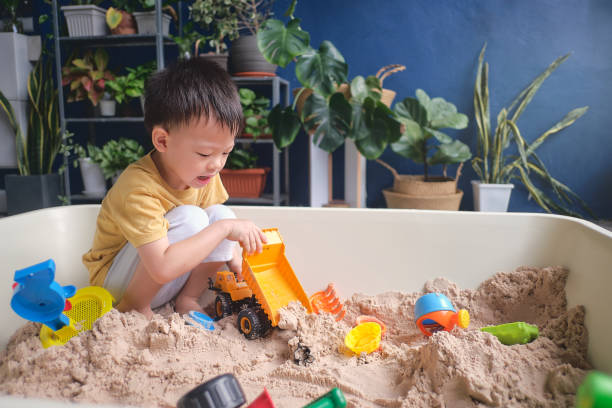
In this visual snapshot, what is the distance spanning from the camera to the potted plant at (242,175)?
7.29 feet

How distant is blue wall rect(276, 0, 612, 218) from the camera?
7.32 feet

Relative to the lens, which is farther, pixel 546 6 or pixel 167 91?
pixel 546 6

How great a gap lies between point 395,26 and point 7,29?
228 centimetres

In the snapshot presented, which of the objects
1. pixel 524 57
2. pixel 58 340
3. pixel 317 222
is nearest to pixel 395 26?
pixel 524 57

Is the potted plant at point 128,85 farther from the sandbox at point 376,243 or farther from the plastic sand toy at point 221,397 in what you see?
the plastic sand toy at point 221,397

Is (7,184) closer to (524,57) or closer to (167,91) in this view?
(167,91)

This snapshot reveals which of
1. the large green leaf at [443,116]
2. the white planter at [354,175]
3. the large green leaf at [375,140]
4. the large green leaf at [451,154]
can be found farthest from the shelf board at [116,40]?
the large green leaf at [451,154]

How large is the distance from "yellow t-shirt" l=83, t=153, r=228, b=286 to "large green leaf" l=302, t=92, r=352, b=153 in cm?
93

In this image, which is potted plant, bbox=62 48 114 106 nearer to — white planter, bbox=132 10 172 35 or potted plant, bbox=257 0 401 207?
white planter, bbox=132 10 172 35

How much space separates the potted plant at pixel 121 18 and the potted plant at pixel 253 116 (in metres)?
0.74

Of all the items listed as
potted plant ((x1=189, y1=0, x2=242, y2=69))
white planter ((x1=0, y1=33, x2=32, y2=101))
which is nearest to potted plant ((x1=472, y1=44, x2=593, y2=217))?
potted plant ((x1=189, y1=0, x2=242, y2=69))

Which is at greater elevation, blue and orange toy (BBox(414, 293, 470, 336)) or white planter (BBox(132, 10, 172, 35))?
white planter (BBox(132, 10, 172, 35))

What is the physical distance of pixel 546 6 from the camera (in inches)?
87.8

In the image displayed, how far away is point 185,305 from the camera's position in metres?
0.93
